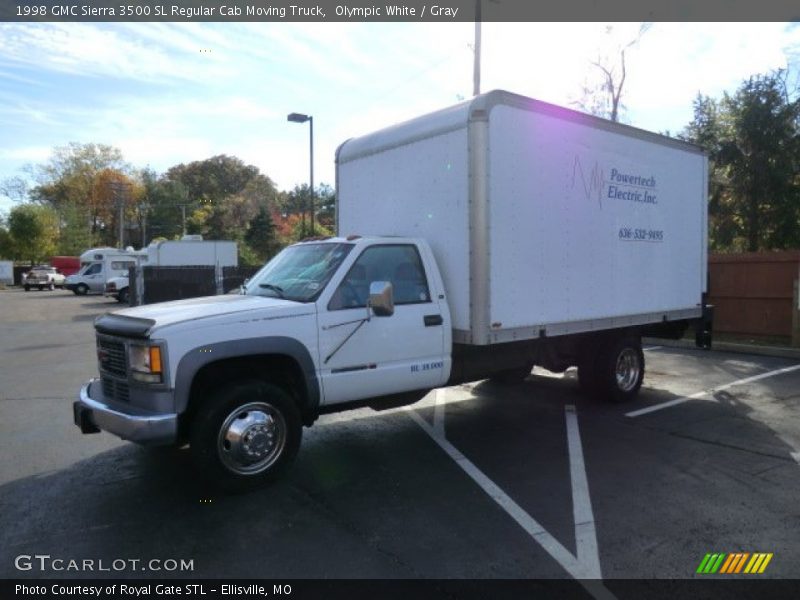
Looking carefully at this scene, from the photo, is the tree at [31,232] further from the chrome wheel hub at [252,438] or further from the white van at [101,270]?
the chrome wheel hub at [252,438]

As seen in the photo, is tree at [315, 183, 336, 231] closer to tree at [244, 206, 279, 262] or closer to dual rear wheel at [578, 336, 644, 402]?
tree at [244, 206, 279, 262]

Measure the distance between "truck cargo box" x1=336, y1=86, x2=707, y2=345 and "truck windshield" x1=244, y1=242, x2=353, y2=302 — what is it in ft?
3.44

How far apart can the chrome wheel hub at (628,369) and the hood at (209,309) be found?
4.54 m

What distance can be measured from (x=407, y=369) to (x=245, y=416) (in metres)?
1.54

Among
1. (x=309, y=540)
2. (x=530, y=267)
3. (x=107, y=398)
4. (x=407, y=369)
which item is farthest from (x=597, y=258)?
(x=107, y=398)

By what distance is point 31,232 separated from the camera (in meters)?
61.5

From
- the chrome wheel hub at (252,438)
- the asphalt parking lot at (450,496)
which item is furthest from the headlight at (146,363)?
the asphalt parking lot at (450,496)

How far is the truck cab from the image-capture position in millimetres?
4477

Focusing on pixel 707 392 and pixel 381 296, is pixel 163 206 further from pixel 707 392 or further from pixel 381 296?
pixel 381 296

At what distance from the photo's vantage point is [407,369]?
557cm

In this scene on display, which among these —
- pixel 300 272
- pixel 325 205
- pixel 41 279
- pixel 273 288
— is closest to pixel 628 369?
pixel 300 272

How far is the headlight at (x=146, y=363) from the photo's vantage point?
4395 mm

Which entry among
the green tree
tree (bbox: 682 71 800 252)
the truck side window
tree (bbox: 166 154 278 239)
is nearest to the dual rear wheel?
the truck side window
